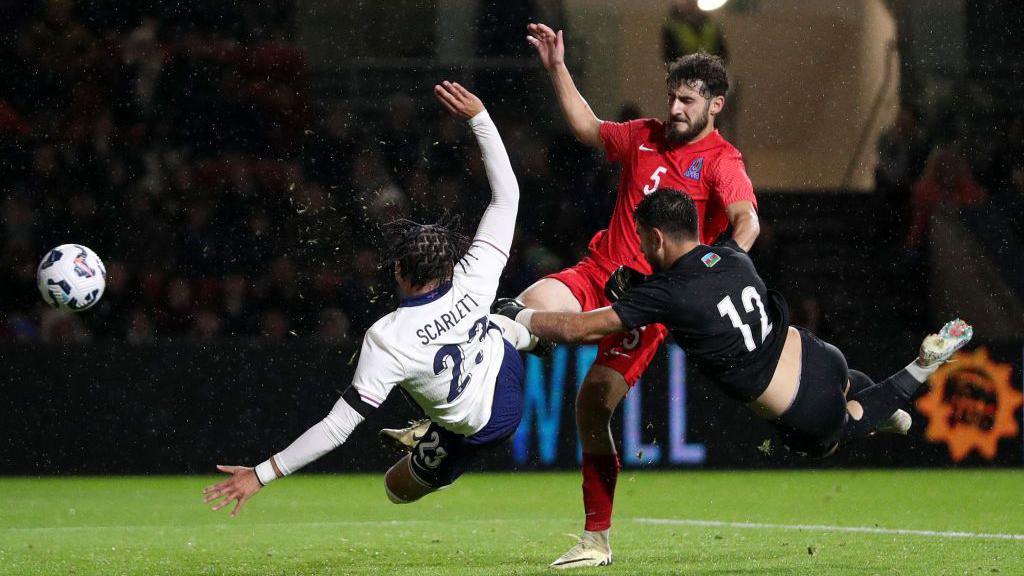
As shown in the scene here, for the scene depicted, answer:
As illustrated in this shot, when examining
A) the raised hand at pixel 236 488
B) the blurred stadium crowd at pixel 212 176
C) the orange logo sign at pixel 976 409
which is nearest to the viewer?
the raised hand at pixel 236 488

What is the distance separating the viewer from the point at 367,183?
13.7 meters

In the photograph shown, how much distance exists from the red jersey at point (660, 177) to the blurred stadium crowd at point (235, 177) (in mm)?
5750

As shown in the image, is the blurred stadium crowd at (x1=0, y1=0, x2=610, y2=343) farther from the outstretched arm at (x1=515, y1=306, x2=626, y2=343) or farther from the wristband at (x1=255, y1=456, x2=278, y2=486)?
the wristband at (x1=255, y1=456, x2=278, y2=486)

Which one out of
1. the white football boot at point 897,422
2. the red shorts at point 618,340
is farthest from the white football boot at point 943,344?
the red shorts at point 618,340

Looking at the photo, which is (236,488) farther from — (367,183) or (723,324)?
(367,183)

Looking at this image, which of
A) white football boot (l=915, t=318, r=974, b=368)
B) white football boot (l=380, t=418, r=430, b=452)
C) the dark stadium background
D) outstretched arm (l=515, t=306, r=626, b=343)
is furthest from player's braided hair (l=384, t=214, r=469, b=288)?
the dark stadium background

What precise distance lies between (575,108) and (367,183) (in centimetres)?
628

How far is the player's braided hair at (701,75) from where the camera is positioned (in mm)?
7234

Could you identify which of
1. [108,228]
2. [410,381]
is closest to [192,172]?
[108,228]

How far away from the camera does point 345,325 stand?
12961 mm

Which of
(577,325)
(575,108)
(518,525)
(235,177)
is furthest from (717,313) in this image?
(235,177)

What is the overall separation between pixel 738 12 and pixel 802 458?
5108mm

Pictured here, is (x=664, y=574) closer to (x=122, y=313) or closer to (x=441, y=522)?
(x=441, y=522)

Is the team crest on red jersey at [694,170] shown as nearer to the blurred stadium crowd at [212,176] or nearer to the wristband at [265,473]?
the wristband at [265,473]
